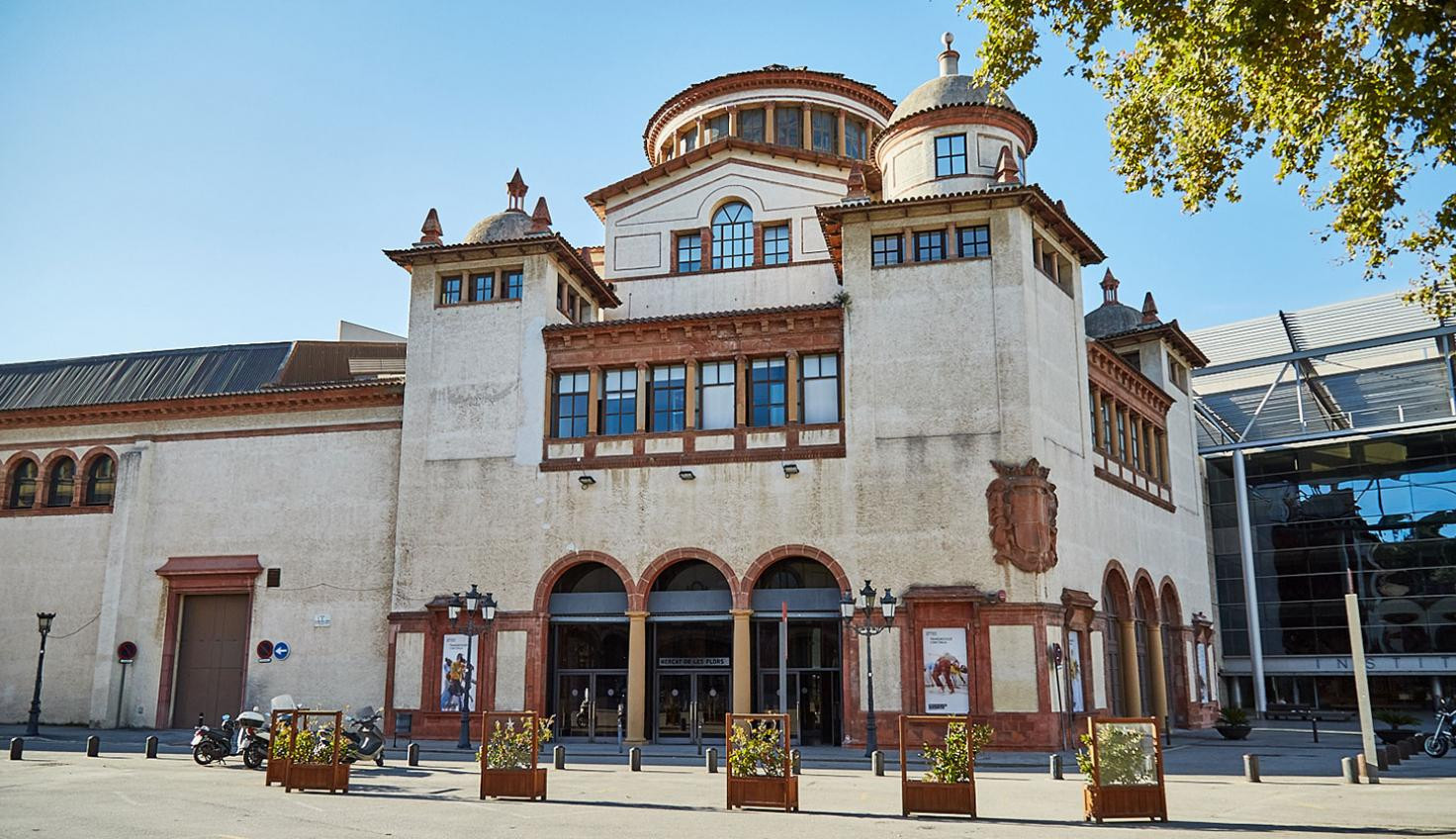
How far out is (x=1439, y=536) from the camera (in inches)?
2013

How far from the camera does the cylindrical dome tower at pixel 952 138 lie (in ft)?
118

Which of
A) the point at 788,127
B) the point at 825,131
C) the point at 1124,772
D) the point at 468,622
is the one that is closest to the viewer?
the point at 1124,772

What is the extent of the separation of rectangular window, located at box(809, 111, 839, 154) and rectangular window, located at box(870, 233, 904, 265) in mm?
13625

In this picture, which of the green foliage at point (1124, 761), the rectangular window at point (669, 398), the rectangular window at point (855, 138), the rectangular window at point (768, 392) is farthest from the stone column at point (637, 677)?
the rectangular window at point (855, 138)

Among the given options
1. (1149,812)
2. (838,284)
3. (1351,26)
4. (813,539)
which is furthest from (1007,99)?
(1149,812)

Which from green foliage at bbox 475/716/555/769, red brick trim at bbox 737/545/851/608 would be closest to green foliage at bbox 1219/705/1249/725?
red brick trim at bbox 737/545/851/608

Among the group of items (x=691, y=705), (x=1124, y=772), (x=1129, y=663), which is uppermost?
(x=1129, y=663)

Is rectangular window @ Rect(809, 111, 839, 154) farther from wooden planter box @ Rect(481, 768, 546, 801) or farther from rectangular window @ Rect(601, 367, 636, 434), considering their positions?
wooden planter box @ Rect(481, 768, 546, 801)

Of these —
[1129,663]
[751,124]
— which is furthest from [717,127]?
[1129,663]

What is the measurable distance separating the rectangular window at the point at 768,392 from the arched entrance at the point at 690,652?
14.5 ft

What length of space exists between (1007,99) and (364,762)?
2657 centimetres

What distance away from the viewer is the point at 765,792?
700 inches

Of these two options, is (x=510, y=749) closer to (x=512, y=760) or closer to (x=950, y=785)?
(x=512, y=760)

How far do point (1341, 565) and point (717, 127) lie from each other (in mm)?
34168
